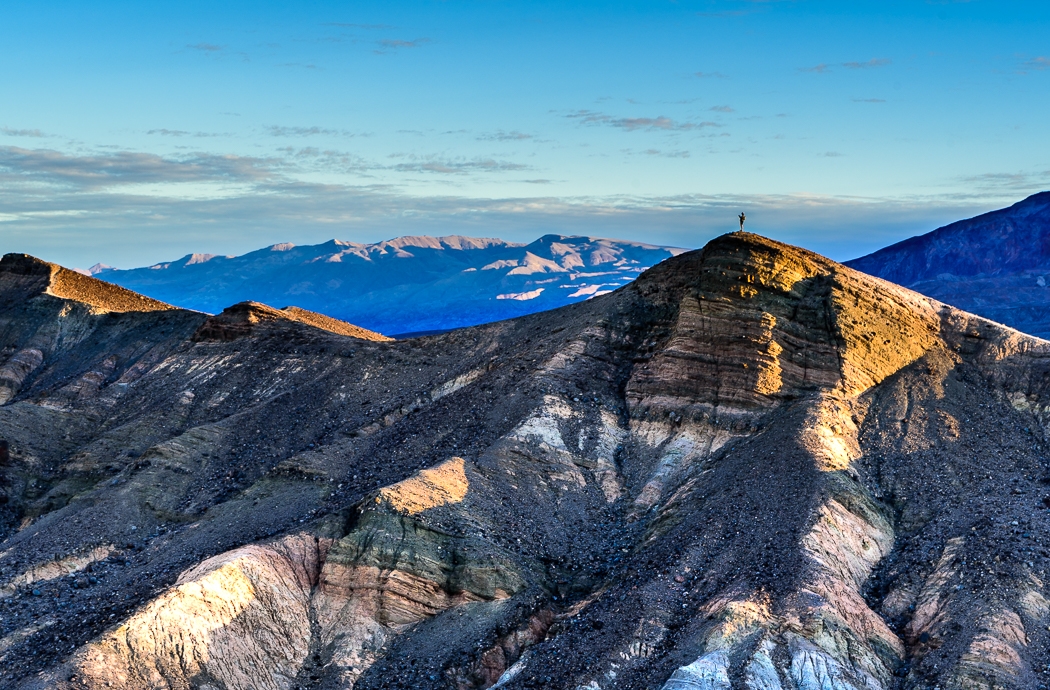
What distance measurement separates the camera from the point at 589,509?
142 feet

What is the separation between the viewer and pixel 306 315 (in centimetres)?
7469

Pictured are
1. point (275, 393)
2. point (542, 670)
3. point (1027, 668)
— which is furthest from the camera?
point (275, 393)

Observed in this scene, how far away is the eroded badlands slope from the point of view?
34562mm

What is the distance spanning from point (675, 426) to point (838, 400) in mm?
6721

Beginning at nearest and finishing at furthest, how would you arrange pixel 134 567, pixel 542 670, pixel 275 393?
pixel 542 670, pixel 134 567, pixel 275 393

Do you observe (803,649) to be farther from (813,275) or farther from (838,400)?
(813,275)

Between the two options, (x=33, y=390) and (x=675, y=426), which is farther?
(x=33, y=390)

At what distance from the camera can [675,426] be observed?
46719mm

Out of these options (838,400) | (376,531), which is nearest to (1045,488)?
(838,400)

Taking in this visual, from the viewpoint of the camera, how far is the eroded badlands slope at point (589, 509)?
34.6 metres

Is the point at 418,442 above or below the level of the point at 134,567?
above

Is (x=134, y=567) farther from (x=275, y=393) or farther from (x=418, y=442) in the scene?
(x=275, y=393)

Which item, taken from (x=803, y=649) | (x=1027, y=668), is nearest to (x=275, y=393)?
(x=803, y=649)

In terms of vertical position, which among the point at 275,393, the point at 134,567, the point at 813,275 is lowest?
the point at 134,567
